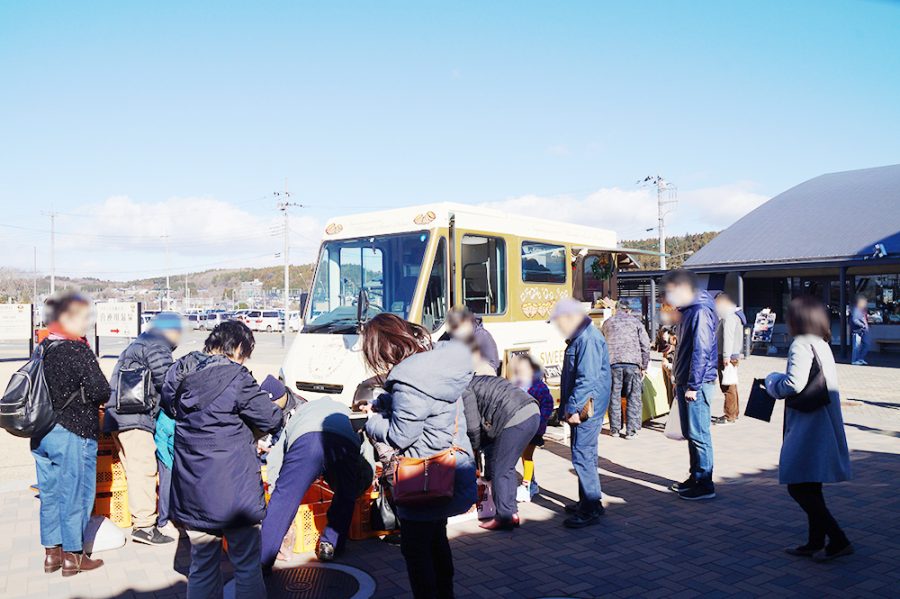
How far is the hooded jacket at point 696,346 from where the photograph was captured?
6.35m

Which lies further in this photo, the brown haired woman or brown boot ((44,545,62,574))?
brown boot ((44,545,62,574))

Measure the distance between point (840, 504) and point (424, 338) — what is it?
4.58 metres

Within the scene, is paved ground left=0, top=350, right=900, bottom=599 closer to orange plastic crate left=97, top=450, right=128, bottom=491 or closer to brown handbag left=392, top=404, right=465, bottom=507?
orange plastic crate left=97, top=450, right=128, bottom=491

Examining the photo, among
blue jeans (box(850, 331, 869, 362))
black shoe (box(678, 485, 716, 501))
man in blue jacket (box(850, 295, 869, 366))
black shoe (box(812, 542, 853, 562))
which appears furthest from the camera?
blue jeans (box(850, 331, 869, 362))

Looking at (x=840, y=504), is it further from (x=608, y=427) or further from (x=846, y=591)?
(x=608, y=427)

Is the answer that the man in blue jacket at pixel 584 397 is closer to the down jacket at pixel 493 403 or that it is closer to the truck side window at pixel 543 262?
the down jacket at pixel 493 403

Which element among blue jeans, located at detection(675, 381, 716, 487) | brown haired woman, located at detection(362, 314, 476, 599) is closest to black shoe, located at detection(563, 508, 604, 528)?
blue jeans, located at detection(675, 381, 716, 487)

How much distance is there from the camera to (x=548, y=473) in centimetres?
776

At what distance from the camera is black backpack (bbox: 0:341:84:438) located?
4.59 m

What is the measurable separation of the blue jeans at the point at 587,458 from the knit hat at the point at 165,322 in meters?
3.35

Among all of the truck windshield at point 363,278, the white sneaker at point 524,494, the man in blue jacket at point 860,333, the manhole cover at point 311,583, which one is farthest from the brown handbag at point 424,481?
the man in blue jacket at point 860,333

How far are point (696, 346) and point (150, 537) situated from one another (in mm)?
4852

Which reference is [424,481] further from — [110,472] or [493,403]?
[110,472]

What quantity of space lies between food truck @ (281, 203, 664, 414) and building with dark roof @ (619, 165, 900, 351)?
15.1 meters
